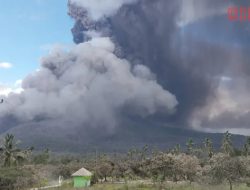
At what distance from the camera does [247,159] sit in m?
73.8

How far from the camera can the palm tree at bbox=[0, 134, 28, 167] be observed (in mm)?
108688

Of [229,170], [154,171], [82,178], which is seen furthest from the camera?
[154,171]

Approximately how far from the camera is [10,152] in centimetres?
10938

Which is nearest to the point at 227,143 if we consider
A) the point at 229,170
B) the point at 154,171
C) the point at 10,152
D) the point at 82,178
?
the point at 154,171

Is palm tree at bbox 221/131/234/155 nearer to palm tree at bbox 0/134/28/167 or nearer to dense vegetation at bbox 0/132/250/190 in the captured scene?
dense vegetation at bbox 0/132/250/190

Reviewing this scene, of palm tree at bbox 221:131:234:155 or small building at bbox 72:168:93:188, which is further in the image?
palm tree at bbox 221:131:234:155

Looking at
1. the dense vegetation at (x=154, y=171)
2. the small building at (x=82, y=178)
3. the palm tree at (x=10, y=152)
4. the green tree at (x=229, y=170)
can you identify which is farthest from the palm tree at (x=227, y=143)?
the green tree at (x=229, y=170)

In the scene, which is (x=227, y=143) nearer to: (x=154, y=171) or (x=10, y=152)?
(x=154, y=171)

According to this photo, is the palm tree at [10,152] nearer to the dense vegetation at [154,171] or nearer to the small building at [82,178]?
the dense vegetation at [154,171]

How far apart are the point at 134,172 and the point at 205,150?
66735 millimetres

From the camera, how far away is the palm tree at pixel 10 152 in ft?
357

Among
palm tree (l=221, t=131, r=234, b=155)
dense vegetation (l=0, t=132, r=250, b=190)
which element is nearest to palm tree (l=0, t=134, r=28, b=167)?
dense vegetation (l=0, t=132, r=250, b=190)

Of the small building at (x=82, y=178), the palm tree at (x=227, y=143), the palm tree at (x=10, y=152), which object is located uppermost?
the palm tree at (x=227, y=143)

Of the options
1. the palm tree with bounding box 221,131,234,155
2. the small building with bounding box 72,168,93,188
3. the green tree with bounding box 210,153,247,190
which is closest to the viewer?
the green tree with bounding box 210,153,247,190
